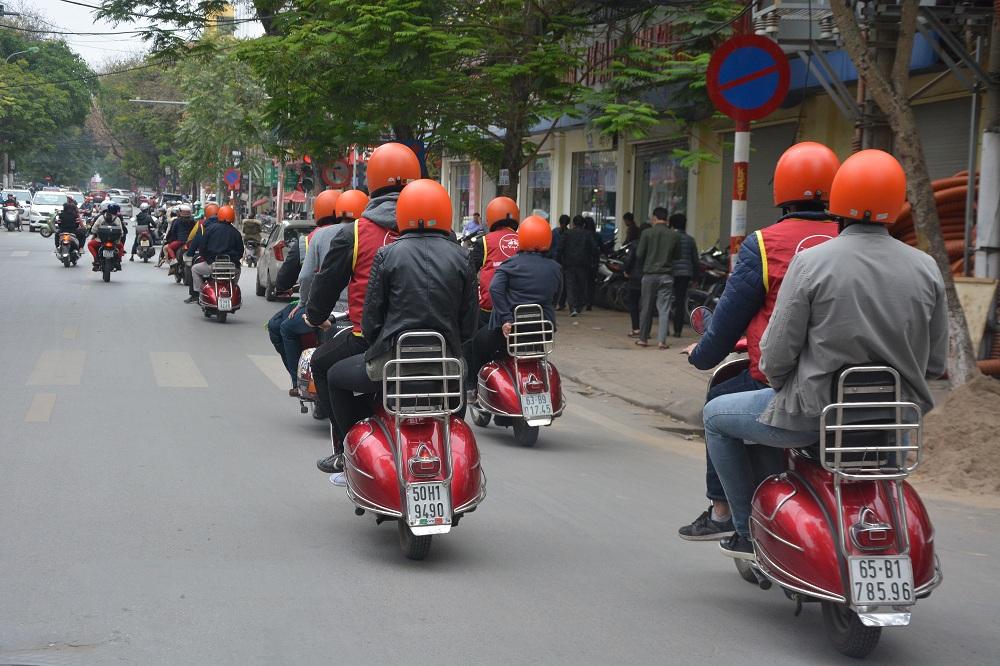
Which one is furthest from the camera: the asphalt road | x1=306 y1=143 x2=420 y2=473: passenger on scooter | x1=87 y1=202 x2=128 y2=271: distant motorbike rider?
x1=87 y1=202 x2=128 y2=271: distant motorbike rider

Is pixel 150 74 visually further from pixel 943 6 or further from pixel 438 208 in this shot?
pixel 438 208

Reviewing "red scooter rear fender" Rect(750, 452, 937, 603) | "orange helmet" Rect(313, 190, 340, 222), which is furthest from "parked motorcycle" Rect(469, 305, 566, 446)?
"red scooter rear fender" Rect(750, 452, 937, 603)

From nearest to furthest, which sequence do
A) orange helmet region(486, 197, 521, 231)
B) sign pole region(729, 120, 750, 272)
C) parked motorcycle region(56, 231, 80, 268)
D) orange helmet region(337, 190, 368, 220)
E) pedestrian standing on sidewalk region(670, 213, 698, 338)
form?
orange helmet region(337, 190, 368, 220)
sign pole region(729, 120, 750, 272)
orange helmet region(486, 197, 521, 231)
pedestrian standing on sidewalk region(670, 213, 698, 338)
parked motorcycle region(56, 231, 80, 268)

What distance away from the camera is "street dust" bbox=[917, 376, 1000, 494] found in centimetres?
793

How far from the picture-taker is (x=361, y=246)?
19.8 ft

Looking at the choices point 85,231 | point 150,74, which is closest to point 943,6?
point 85,231

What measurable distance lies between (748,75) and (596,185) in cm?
1965

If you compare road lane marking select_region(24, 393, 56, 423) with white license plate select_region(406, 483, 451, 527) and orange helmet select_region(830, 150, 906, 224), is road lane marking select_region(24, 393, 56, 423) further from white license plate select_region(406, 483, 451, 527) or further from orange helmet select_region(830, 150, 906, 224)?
orange helmet select_region(830, 150, 906, 224)

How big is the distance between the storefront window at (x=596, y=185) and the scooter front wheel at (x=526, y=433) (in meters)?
18.7

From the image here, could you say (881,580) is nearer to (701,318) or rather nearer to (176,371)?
(701,318)

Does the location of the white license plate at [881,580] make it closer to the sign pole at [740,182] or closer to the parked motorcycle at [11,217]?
the sign pole at [740,182]

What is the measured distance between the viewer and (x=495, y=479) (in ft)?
25.1

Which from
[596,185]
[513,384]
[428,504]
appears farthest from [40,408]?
[596,185]

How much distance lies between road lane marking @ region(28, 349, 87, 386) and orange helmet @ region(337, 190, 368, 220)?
4420mm
